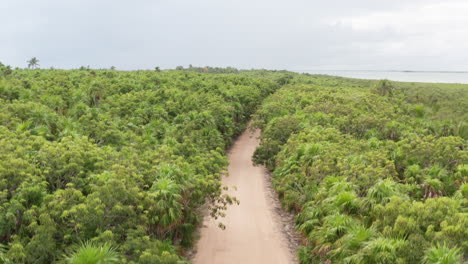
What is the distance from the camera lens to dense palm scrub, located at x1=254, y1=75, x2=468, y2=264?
1012cm

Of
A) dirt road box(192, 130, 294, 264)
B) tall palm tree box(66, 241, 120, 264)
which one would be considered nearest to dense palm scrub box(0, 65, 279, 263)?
tall palm tree box(66, 241, 120, 264)

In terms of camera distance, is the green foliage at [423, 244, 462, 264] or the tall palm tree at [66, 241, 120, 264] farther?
the green foliage at [423, 244, 462, 264]

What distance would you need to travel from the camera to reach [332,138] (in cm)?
2183

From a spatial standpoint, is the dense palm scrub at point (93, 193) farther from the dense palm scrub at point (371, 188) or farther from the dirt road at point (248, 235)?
the dense palm scrub at point (371, 188)

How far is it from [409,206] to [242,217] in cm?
982

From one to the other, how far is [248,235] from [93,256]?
10056 millimetres

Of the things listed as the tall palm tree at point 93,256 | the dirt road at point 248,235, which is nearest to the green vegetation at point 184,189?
the tall palm tree at point 93,256

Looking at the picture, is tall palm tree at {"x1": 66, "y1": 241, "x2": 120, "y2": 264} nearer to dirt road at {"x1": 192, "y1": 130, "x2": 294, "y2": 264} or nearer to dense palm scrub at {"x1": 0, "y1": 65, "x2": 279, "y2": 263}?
dense palm scrub at {"x1": 0, "y1": 65, "x2": 279, "y2": 263}

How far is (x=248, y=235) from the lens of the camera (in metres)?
17.6

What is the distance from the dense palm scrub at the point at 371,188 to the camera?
33.2ft

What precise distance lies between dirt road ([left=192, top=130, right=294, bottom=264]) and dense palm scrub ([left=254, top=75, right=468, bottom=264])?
1.41m

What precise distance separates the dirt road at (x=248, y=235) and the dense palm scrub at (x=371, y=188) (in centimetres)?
141

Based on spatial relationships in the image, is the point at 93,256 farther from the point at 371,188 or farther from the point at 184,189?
the point at 371,188

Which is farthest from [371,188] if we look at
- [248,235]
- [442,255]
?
[248,235]
